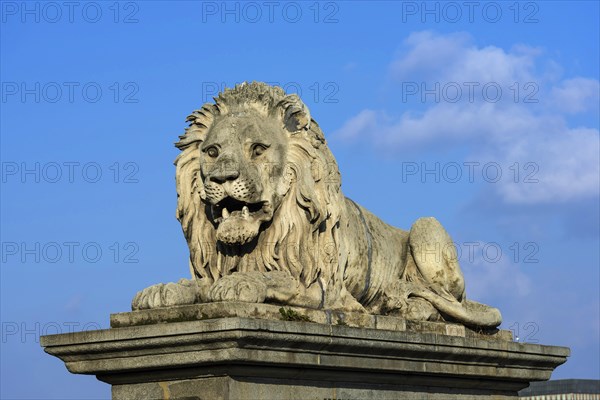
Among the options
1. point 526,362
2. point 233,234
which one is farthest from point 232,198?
point 526,362

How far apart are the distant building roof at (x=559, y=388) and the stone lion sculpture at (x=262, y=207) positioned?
1086 inches

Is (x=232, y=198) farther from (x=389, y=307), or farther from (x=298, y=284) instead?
(x=389, y=307)

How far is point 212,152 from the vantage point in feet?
50.0

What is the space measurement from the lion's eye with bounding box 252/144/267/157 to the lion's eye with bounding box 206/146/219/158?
368 millimetres

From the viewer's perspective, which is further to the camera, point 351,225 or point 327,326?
point 351,225

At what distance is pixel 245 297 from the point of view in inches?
563

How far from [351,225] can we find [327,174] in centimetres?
96

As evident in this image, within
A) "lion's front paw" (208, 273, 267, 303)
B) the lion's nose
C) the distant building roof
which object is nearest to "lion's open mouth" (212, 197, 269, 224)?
the lion's nose

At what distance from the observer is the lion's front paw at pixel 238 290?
1428 cm

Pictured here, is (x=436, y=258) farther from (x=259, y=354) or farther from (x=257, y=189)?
(x=259, y=354)

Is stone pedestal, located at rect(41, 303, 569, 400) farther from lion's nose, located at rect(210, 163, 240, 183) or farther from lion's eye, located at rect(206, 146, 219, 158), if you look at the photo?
lion's eye, located at rect(206, 146, 219, 158)

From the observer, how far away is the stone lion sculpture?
15.0 m

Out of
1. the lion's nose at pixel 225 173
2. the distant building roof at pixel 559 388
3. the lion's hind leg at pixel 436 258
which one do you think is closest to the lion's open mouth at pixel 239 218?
the lion's nose at pixel 225 173

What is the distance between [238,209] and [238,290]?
3.82 feet
